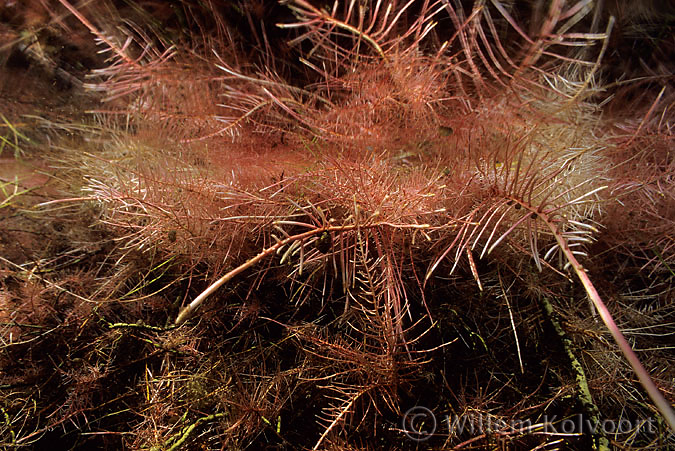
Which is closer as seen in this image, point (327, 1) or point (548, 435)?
point (548, 435)

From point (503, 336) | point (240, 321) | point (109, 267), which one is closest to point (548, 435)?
point (503, 336)

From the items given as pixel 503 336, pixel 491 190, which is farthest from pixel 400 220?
pixel 503 336

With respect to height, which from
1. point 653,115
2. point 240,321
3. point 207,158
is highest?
point 653,115

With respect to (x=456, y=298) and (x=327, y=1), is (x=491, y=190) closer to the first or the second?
(x=456, y=298)

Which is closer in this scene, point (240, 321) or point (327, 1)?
point (240, 321)

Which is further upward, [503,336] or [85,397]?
[503,336]

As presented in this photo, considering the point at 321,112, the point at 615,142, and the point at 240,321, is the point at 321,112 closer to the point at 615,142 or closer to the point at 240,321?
the point at 240,321

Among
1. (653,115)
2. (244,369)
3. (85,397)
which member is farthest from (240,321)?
(653,115)

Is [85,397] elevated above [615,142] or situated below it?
below
